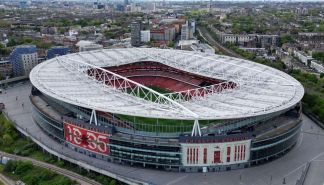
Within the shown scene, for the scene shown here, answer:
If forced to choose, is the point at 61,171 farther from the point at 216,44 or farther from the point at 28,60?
the point at 216,44

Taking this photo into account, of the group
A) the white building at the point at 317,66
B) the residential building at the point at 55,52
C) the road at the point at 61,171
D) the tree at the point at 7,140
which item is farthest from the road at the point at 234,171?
the residential building at the point at 55,52

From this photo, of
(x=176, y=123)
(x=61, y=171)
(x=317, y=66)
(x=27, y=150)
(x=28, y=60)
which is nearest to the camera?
(x=61, y=171)

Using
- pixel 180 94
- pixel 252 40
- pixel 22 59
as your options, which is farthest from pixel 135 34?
pixel 180 94

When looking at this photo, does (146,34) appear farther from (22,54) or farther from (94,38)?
(22,54)

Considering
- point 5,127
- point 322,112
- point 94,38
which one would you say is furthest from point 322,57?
point 5,127

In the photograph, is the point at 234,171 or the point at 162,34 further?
the point at 162,34

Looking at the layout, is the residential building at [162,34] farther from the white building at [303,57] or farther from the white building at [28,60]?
the white building at [28,60]
